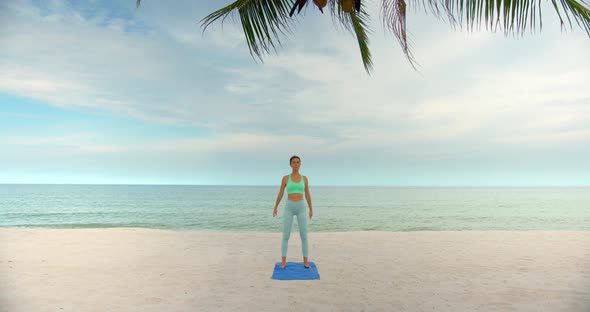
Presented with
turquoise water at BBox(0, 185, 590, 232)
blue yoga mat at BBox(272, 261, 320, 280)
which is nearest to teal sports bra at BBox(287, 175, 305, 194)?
blue yoga mat at BBox(272, 261, 320, 280)

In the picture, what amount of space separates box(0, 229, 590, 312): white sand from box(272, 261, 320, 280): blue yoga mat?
0.55 ft

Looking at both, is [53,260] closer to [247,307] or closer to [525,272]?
[247,307]

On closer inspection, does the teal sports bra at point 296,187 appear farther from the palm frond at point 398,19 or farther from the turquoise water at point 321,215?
the turquoise water at point 321,215

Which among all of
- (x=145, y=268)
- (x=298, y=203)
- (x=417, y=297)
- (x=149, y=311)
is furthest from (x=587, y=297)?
(x=145, y=268)

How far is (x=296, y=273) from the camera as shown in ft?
18.5

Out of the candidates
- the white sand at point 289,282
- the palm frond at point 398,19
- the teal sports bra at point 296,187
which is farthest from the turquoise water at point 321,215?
the palm frond at point 398,19

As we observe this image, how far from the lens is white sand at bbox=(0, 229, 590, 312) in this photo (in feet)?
14.1

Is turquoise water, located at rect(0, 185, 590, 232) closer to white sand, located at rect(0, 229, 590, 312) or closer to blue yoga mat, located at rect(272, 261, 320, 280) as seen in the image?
white sand, located at rect(0, 229, 590, 312)

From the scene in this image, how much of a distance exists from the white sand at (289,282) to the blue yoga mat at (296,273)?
0.17m

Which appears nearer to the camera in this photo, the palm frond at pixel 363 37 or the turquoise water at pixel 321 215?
the palm frond at pixel 363 37

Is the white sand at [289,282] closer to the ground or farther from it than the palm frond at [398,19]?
closer to the ground

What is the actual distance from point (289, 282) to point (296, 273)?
473mm

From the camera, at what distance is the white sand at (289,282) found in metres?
4.31

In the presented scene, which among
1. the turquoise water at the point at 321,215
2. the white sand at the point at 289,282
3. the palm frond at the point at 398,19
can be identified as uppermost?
the palm frond at the point at 398,19
